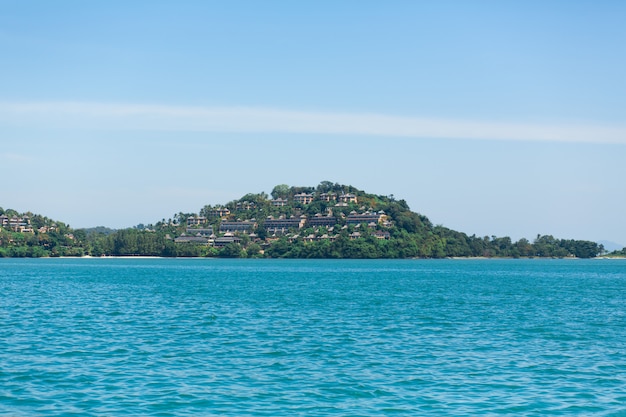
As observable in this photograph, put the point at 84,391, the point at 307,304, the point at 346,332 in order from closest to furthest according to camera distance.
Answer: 1. the point at 84,391
2. the point at 346,332
3. the point at 307,304

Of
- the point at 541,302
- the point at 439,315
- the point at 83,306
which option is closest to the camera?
the point at 439,315

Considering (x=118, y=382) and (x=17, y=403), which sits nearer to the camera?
(x=17, y=403)

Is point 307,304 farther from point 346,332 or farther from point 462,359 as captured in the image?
point 462,359

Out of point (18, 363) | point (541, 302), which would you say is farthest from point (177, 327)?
point (541, 302)

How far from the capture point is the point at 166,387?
2570 centimetres

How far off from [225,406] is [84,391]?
5082 mm

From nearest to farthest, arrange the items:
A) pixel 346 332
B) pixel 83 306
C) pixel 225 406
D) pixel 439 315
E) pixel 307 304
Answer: pixel 225 406 → pixel 346 332 → pixel 439 315 → pixel 83 306 → pixel 307 304

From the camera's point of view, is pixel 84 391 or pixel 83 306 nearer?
pixel 84 391

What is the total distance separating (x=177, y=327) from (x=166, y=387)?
17641mm

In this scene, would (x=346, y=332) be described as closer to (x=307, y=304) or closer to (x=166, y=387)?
(x=166, y=387)

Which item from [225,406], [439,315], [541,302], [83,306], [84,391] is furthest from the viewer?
[541,302]

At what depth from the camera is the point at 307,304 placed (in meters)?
62.0

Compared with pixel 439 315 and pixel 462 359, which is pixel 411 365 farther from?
pixel 439 315

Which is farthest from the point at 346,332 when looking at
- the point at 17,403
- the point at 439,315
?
the point at 17,403
